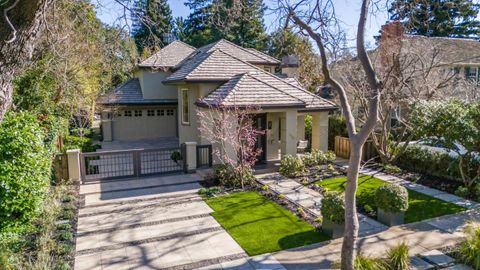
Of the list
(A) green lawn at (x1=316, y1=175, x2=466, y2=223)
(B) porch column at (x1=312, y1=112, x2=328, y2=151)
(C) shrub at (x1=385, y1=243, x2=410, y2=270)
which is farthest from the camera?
(B) porch column at (x1=312, y1=112, x2=328, y2=151)

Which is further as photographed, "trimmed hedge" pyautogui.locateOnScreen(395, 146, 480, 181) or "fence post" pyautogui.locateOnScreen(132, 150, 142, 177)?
"fence post" pyautogui.locateOnScreen(132, 150, 142, 177)

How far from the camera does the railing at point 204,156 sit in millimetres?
15383

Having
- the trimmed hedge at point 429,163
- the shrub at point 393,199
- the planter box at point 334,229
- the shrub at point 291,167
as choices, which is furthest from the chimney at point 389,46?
the planter box at point 334,229

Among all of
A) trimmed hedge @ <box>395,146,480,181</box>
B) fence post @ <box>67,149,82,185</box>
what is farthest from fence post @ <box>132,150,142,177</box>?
trimmed hedge @ <box>395,146,480,181</box>

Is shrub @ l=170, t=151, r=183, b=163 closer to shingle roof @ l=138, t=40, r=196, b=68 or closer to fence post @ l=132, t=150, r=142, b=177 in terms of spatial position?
fence post @ l=132, t=150, r=142, b=177

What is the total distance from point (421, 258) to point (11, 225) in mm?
9952

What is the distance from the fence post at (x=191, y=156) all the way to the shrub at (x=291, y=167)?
3.91 meters

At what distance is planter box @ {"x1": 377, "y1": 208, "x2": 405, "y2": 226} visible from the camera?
9078 millimetres

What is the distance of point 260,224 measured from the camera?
934 cm

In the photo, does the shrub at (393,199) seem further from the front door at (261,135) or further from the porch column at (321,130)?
the porch column at (321,130)

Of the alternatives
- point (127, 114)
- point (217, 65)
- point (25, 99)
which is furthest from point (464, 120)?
point (127, 114)

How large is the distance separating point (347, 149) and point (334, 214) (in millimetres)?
10428

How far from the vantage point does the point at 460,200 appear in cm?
1126

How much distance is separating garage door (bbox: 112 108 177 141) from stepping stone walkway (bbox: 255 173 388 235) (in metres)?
13.5
